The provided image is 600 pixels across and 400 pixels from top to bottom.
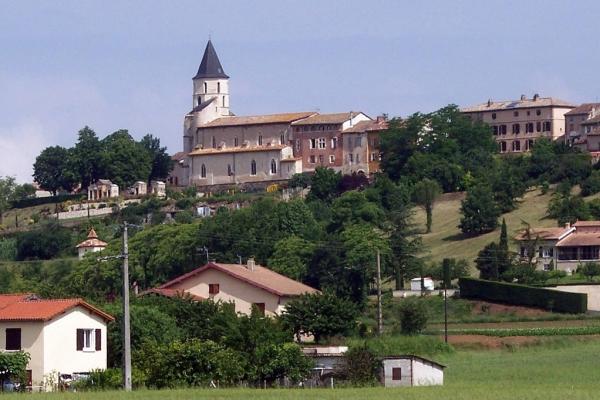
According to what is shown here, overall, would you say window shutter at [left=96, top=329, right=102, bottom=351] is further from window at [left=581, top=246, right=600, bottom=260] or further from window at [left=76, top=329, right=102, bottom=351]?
window at [left=581, top=246, right=600, bottom=260]

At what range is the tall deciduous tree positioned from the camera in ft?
375

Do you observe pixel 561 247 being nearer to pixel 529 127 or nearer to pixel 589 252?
pixel 589 252

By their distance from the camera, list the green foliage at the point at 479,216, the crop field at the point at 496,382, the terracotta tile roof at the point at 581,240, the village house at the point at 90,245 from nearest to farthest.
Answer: the crop field at the point at 496,382, the terracotta tile roof at the point at 581,240, the green foliage at the point at 479,216, the village house at the point at 90,245

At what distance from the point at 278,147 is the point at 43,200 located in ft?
63.7

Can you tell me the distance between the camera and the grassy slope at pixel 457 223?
103125mm

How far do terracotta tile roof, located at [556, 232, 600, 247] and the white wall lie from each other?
165 feet

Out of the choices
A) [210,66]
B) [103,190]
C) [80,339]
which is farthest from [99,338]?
[210,66]

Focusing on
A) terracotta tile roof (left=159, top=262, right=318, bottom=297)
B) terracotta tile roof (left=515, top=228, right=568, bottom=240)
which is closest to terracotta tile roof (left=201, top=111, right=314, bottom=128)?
terracotta tile roof (left=515, top=228, right=568, bottom=240)

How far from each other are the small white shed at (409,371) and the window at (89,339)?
307 inches

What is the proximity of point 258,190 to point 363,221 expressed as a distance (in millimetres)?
34320

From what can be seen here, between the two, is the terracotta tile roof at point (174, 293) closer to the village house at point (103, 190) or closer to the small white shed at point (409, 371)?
the small white shed at point (409, 371)

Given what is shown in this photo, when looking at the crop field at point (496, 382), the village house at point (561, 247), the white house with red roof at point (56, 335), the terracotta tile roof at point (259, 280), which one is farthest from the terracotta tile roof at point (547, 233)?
the white house with red roof at point (56, 335)

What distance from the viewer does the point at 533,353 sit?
57.6 metres

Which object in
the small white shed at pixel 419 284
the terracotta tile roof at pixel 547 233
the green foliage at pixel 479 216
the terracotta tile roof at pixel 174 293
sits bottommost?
the terracotta tile roof at pixel 174 293
